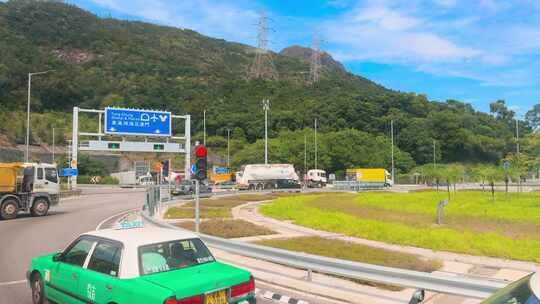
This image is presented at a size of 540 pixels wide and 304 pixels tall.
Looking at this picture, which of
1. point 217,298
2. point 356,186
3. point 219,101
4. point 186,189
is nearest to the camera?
point 217,298

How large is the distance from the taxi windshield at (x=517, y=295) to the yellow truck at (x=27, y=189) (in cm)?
2659

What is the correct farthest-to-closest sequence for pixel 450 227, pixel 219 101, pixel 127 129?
pixel 219 101
pixel 127 129
pixel 450 227

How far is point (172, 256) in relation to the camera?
6887mm

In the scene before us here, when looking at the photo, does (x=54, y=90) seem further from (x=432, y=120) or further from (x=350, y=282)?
(x=350, y=282)

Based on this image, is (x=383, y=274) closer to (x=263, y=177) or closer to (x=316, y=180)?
(x=263, y=177)

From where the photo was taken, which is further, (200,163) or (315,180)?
(315,180)

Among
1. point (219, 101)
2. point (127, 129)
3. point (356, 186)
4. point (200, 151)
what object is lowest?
point (356, 186)

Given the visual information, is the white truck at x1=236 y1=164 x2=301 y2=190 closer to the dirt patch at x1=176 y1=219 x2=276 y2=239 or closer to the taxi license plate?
the dirt patch at x1=176 y1=219 x2=276 y2=239

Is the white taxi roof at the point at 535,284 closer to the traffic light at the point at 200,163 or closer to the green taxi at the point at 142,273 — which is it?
the green taxi at the point at 142,273

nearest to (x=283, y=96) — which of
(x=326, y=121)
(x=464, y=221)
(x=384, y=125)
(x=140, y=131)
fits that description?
(x=326, y=121)

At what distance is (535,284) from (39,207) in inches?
1097

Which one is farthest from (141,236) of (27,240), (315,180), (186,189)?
(315,180)

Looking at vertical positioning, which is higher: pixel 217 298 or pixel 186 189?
pixel 217 298

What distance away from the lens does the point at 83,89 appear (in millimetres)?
125062
